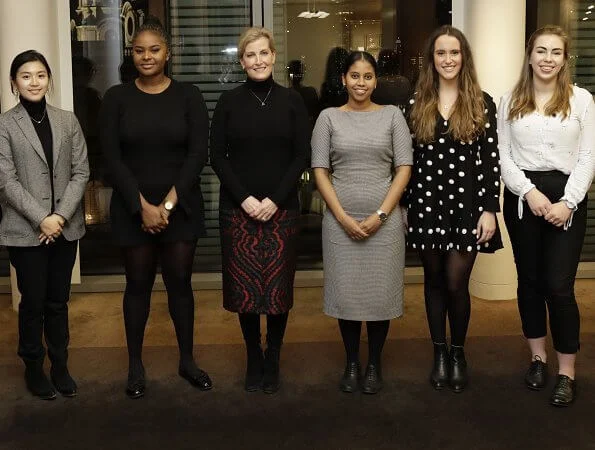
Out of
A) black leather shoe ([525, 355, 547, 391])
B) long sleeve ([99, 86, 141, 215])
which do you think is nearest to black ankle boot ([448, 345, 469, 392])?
black leather shoe ([525, 355, 547, 391])

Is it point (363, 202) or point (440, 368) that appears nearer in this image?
point (363, 202)

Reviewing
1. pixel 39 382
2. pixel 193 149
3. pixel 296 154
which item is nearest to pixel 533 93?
pixel 296 154

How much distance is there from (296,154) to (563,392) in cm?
163

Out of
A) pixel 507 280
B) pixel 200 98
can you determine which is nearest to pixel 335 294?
pixel 200 98

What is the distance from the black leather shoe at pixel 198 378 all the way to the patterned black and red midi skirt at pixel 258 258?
390 mm

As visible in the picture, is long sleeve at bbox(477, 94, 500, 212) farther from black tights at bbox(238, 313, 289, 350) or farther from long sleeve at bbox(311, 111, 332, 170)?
black tights at bbox(238, 313, 289, 350)

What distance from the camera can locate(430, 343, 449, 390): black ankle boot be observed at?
155 inches

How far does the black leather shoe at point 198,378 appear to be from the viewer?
3.96 meters

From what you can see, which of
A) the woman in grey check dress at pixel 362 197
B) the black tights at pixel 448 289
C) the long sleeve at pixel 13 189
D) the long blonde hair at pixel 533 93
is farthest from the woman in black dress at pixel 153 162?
the long blonde hair at pixel 533 93

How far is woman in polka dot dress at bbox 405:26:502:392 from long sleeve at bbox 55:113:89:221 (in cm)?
153

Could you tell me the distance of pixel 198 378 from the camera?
398 centimetres

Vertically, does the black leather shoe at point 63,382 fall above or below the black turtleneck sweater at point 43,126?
below

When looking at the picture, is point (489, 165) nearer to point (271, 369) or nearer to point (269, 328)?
point (269, 328)

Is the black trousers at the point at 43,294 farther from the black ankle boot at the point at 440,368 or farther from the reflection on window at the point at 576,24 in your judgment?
the reflection on window at the point at 576,24
